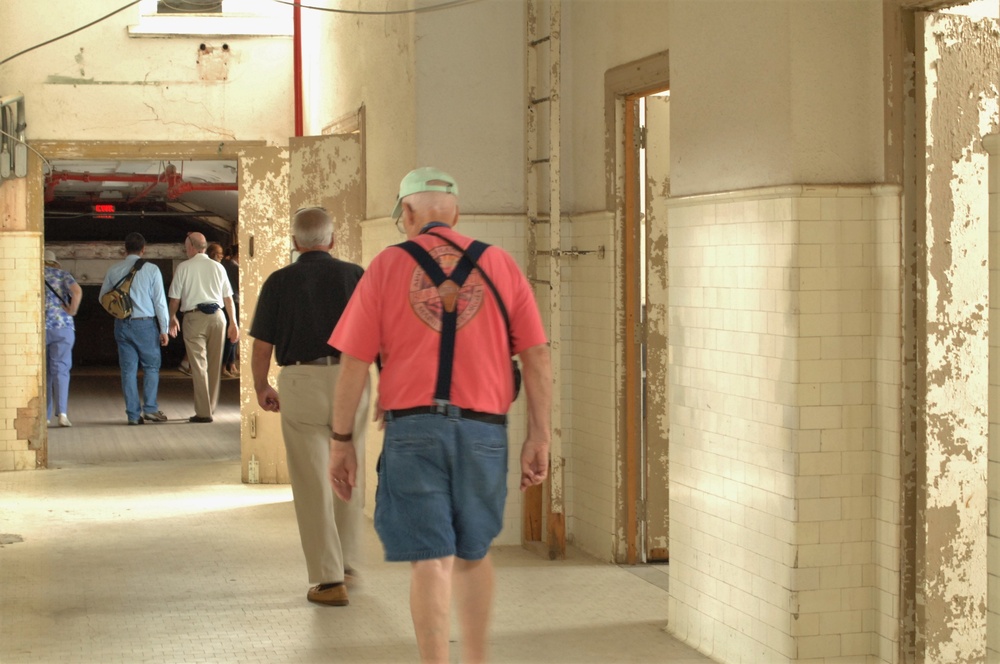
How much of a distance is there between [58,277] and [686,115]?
7045 mm

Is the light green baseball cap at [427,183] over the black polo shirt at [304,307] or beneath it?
over

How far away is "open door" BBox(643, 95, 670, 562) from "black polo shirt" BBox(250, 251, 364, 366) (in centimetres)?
150

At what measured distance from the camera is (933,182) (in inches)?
158

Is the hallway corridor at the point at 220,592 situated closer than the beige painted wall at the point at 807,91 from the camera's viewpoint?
No

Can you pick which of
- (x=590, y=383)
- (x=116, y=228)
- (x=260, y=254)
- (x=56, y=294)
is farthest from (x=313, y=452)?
(x=116, y=228)

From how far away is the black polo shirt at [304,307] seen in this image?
529cm

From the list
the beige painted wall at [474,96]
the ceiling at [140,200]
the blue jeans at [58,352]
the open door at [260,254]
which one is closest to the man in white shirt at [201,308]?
the blue jeans at [58,352]

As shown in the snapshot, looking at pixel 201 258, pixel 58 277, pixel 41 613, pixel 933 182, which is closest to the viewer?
pixel 933 182

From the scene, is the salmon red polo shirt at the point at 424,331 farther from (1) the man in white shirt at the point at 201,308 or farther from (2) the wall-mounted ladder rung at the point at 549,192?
(1) the man in white shirt at the point at 201,308

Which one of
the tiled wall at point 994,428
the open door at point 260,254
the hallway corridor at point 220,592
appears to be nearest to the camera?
the tiled wall at point 994,428

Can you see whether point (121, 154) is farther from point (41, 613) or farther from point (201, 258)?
point (41, 613)

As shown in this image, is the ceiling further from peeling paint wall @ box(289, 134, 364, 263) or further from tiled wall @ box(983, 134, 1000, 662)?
tiled wall @ box(983, 134, 1000, 662)

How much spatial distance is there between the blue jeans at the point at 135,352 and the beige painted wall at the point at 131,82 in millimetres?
3024

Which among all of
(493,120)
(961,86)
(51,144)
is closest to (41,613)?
(493,120)
